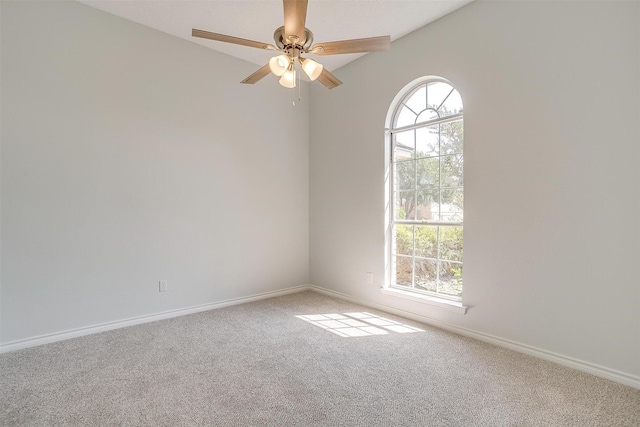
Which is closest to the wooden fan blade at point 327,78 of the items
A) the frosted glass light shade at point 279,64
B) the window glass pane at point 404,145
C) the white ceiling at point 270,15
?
the frosted glass light shade at point 279,64

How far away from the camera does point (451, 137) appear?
9.73ft

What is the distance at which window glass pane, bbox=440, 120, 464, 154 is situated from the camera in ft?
9.50

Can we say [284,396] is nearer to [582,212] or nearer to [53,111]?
[582,212]

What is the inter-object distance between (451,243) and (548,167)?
103 centimetres

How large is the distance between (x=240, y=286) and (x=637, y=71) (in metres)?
3.91

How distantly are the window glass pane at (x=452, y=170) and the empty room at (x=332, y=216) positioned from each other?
15 mm

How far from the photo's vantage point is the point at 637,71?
1907 mm

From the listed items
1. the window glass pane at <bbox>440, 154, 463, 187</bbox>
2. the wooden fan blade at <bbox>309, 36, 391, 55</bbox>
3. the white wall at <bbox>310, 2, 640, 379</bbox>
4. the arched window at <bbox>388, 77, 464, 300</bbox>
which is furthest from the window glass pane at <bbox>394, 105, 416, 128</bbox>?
the wooden fan blade at <bbox>309, 36, 391, 55</bbox>

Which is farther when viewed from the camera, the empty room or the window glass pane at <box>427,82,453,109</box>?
the window glass pane at <box>427,82,453,109</box>

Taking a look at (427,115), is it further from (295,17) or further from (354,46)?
(295,17)

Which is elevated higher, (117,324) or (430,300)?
(430,300)

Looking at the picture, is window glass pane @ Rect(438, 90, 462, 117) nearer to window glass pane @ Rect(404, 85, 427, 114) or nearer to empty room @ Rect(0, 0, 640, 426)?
empty room @ Rect(0, 0, 640, 426)

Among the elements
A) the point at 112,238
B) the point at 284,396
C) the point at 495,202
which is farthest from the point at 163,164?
the point at 495,202

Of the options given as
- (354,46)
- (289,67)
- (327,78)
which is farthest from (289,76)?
(354,46)
